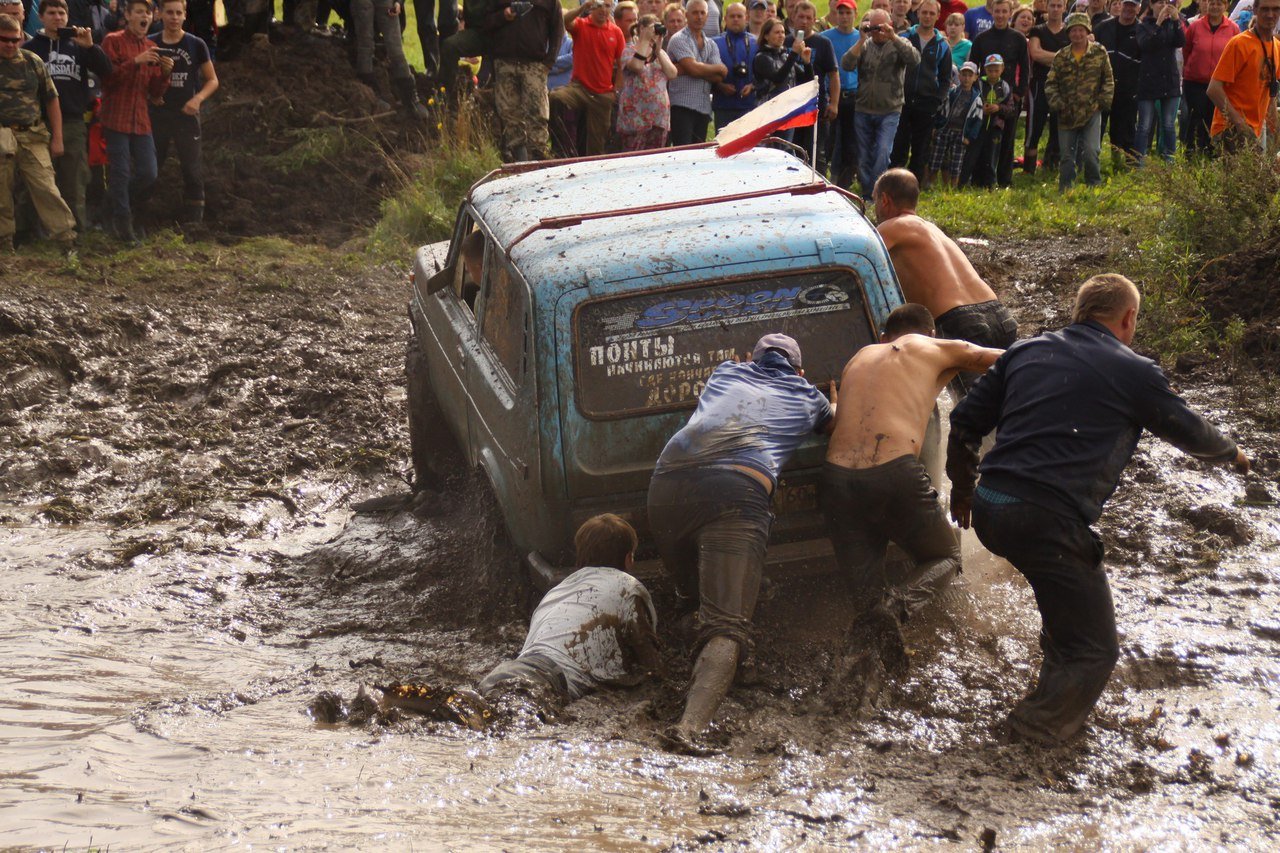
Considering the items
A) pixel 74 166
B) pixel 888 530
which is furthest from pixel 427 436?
pixel 74 166

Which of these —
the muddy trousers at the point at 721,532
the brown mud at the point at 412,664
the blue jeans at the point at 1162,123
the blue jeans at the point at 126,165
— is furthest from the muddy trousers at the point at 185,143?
the blue jeans at the point at 1162,123

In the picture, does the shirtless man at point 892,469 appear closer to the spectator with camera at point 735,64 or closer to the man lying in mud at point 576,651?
the man lying in mud at point 576,651

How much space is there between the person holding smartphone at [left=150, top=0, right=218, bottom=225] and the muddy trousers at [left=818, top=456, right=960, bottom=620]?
875 cm

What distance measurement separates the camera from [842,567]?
5.56 m

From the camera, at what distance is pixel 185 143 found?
1255 cm

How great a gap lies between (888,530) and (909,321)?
0.84 meters

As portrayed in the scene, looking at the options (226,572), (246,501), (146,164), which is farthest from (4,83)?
(226,572)

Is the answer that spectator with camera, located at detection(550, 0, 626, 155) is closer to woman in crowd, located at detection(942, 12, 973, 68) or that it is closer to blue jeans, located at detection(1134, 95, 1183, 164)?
woman in crowd, located at detection(942, 12, 973, 68)

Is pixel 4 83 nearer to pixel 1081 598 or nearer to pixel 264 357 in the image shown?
pixel 264 357

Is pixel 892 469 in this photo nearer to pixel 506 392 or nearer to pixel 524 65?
pixel 506 392

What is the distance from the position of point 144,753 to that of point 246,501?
367 centimetres

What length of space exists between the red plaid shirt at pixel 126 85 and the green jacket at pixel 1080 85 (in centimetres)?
831

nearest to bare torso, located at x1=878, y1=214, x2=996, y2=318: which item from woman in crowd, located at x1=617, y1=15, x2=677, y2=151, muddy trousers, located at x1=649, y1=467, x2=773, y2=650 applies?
muddy trousers, located at x1=649, y1=467, x2=773, y2=650

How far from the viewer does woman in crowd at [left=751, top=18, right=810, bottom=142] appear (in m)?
13.1
